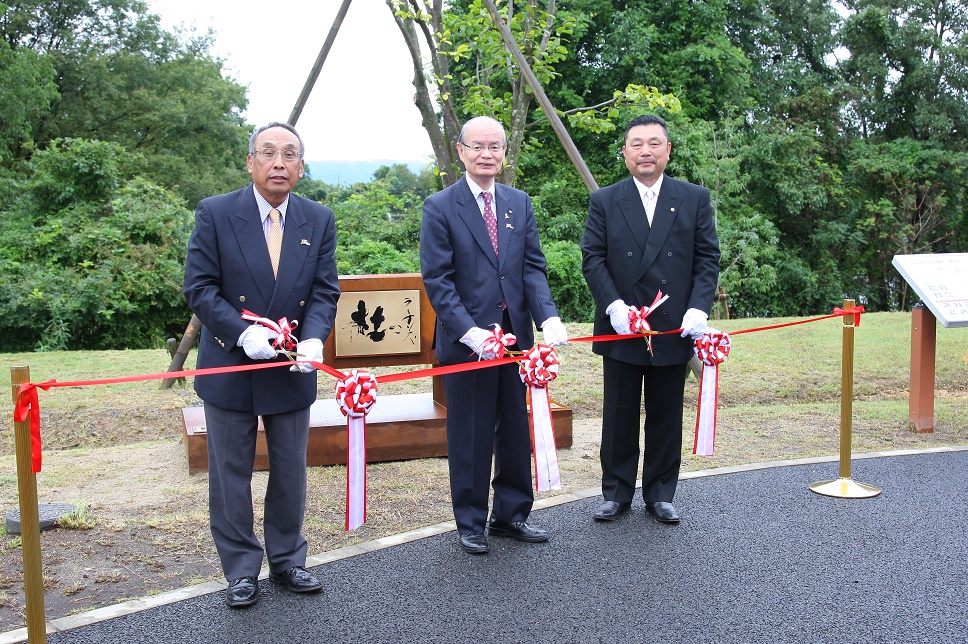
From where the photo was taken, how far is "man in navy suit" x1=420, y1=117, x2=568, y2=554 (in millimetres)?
4148

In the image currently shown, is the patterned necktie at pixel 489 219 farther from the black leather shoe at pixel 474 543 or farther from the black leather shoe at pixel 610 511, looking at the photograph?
the black leather shoe at pixel 610 511

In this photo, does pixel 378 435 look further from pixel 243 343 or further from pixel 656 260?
pixel 243 343

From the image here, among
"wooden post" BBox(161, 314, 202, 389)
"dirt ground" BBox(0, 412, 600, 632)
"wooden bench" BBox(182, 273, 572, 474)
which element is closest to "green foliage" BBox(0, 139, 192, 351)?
"wooden post" BBox(161, 314, 202, 389)

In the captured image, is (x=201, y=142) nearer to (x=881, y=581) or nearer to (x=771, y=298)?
(x=771, y=298)

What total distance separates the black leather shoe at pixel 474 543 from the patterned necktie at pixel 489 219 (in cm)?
132

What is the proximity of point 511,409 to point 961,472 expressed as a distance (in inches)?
120

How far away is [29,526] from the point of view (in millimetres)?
2951

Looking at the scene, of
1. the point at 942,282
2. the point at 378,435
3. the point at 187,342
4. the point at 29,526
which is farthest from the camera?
the point at 187,342

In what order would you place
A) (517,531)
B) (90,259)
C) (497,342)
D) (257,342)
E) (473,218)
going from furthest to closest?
(90,259)
(517,531)
(473,218)
(497,342)
(257,342)

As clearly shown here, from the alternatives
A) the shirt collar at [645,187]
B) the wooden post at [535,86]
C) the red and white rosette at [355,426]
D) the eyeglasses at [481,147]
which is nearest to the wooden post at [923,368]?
the wooden post at [535,86]

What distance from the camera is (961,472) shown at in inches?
218

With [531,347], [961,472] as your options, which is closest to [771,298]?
[961,472]

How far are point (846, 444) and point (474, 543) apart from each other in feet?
7.65

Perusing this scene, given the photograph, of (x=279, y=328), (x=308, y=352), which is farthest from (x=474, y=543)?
(x=279, y=328)
